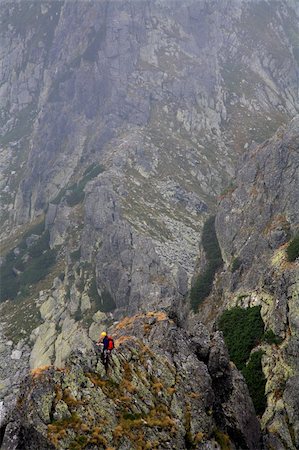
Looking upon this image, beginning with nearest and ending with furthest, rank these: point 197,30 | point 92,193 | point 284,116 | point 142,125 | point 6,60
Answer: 1. point 92,193
2. point 142,125
3. point 284,116
4. point 197,30
5. point 6,60

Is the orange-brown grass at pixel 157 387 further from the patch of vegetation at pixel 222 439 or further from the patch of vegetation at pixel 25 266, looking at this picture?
the patch of vegetation at pixel 25 266

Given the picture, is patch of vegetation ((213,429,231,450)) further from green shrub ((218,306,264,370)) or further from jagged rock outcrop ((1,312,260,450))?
green shrub ((218,306,264,370))

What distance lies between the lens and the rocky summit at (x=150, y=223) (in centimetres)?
1852

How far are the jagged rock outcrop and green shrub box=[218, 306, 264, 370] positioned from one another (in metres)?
7.00

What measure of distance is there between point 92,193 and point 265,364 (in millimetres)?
55354

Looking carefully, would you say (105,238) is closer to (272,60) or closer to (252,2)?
(272,60)

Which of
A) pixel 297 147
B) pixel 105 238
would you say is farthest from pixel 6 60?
pixel 297 147

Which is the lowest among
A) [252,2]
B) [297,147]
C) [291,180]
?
[291,180]

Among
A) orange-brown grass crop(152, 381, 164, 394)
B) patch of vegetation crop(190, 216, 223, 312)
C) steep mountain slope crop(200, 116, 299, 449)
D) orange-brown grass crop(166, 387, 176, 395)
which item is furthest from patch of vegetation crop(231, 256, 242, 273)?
orange-brown grass crop(152, 381, 164, 394)

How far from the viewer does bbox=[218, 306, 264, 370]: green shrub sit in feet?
94.8

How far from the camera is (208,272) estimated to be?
47562mm

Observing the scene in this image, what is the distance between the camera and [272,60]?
122688mm

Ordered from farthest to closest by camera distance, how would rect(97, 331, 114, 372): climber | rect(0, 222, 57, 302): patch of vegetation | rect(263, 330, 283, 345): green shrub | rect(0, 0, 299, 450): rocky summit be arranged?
rect(0, 222, 57, 302): patch of vegetation, rect(263, 330, 283, 345): green shrub, rect(0, 0, 299, 450): rocky summit, rect(97, 331, 114, 372): climber

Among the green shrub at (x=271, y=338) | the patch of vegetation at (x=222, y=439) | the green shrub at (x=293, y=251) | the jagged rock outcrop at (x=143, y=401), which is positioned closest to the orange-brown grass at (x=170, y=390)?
the jagged rock outcrop at (x=143, y=401)
